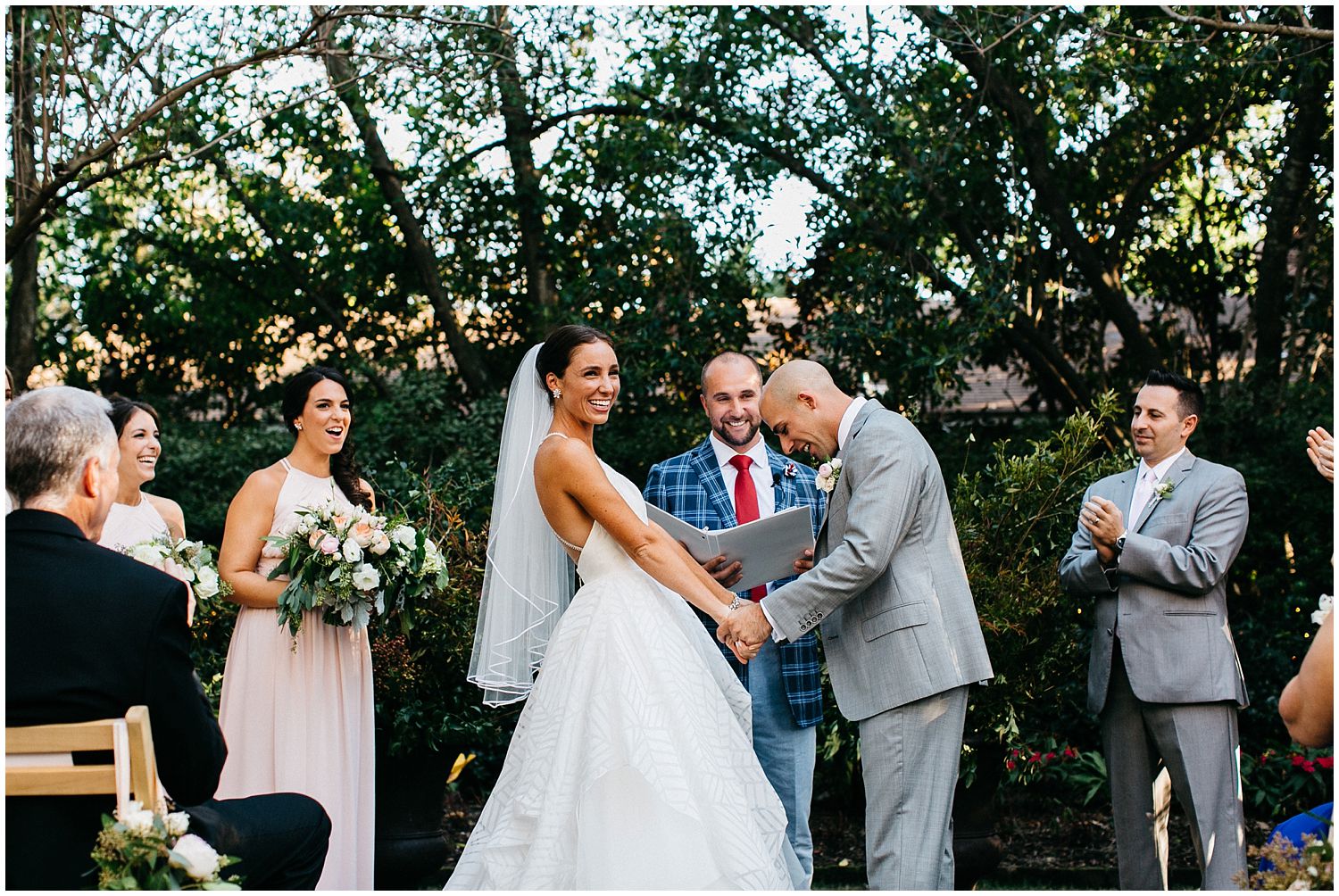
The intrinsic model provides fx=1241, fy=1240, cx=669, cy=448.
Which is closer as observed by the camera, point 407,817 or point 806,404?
point 806,404

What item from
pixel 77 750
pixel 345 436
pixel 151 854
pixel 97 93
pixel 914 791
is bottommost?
pixel 914 791

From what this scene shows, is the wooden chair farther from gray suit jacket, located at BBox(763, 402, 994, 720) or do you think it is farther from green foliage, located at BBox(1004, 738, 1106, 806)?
green foliage, located at BBox(1004, 738, 1106, 806)

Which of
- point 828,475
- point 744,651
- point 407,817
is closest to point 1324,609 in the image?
point 828,475

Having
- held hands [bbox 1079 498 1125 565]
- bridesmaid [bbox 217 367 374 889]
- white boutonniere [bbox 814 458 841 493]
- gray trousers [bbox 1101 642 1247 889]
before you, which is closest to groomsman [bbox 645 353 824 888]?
white boutonniere [bbox 814 458 841 493]

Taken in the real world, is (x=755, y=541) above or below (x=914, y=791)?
above

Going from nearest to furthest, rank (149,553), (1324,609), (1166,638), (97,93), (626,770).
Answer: (1324,609) < (626,770) < (149,553) < (1166,638) < (97,93)

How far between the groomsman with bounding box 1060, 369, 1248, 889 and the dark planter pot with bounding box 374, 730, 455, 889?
2.94 metres

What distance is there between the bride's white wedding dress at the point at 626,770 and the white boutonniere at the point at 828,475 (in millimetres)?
708

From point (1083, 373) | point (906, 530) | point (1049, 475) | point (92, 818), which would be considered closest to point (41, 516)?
point (92, 818)

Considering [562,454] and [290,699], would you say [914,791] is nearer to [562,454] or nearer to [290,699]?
[562,454]

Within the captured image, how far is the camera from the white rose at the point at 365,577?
450 centimetres

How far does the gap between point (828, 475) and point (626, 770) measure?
1.33m

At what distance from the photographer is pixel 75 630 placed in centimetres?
292

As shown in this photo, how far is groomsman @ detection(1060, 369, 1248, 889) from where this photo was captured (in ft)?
15.3
